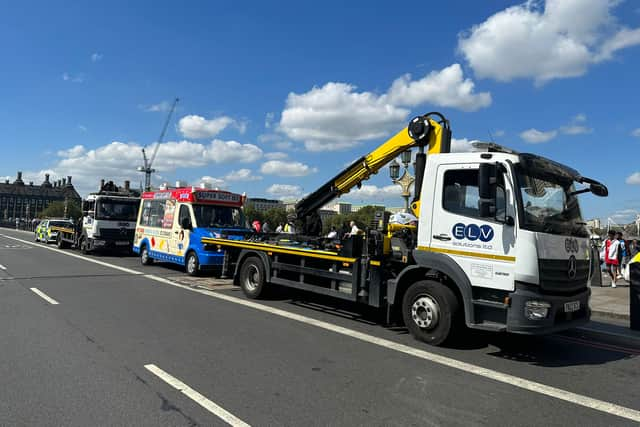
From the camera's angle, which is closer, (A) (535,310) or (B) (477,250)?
(A) (535,310)

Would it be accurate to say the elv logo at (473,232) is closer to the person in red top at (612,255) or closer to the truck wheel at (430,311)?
the truck wheel at (430,311)

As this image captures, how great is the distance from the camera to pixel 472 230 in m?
5.88

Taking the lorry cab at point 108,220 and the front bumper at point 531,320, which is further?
the lorry cab at point 108,220

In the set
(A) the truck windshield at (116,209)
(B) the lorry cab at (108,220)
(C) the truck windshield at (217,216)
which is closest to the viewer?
(C) the truck windshield at (217,216)

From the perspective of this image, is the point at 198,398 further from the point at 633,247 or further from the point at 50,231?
the point at 50,231

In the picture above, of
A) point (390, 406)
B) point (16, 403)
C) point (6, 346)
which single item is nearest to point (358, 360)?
point (390, 406)

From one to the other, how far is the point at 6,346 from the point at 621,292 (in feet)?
46.7

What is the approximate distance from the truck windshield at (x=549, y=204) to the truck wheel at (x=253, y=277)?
5.41 meters

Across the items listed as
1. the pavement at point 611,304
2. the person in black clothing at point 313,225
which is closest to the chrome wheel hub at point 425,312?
the person in black clothing at point 313,225

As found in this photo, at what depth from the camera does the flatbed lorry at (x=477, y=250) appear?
215 inches

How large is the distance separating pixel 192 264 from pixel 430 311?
856 centimetres

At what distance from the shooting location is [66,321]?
700 centimetres

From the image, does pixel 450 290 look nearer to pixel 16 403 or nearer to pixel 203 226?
pixel 16 403

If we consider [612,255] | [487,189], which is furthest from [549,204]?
[612,255]
